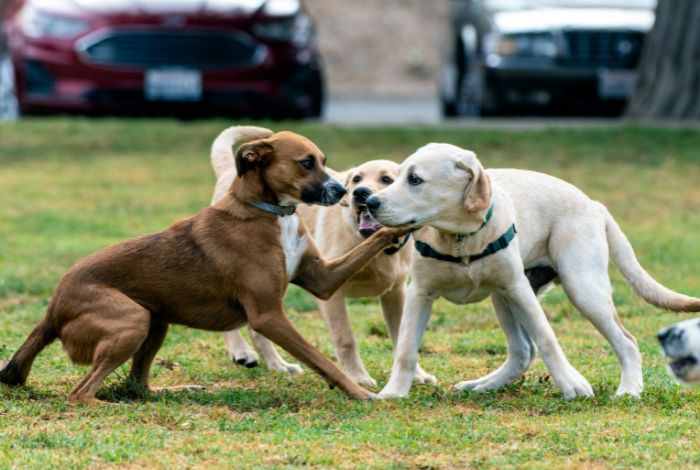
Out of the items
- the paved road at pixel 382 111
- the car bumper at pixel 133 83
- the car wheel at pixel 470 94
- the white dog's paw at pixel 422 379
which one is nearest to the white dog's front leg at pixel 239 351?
the white dog's paw at pixel 422 379

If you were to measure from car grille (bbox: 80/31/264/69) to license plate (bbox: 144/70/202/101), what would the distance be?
90 millimetres

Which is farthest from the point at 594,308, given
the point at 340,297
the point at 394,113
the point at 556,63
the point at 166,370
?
the point at 394,113

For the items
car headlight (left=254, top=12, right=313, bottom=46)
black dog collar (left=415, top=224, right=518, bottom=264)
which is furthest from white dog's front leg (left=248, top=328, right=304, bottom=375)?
car headlight (left=254, top=12, right=313, bottom=46)

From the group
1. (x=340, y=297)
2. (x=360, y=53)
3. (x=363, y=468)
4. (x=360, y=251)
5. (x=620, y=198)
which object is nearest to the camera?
(x=363, y=468)

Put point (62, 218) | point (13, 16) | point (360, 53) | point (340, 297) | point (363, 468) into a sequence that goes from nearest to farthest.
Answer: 1. point (363, 468)
2. point (340, 297)
3. point (62, 218)
4. point (13, 16)
5. point (360, 53)

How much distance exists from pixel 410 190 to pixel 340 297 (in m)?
1.18

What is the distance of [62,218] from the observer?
1252cm

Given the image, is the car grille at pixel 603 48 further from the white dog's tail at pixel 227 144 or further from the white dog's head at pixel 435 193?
the white dog's head at pixel 435 193

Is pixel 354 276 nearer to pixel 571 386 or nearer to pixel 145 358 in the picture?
pixel 145 358

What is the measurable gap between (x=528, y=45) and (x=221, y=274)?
10342mm

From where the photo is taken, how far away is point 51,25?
1580 centimetres

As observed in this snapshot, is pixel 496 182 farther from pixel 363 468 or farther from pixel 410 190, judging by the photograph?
pixel 363 468

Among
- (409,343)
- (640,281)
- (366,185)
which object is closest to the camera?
(409,343)

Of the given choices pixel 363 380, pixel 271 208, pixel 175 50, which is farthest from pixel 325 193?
pixel 175 50
